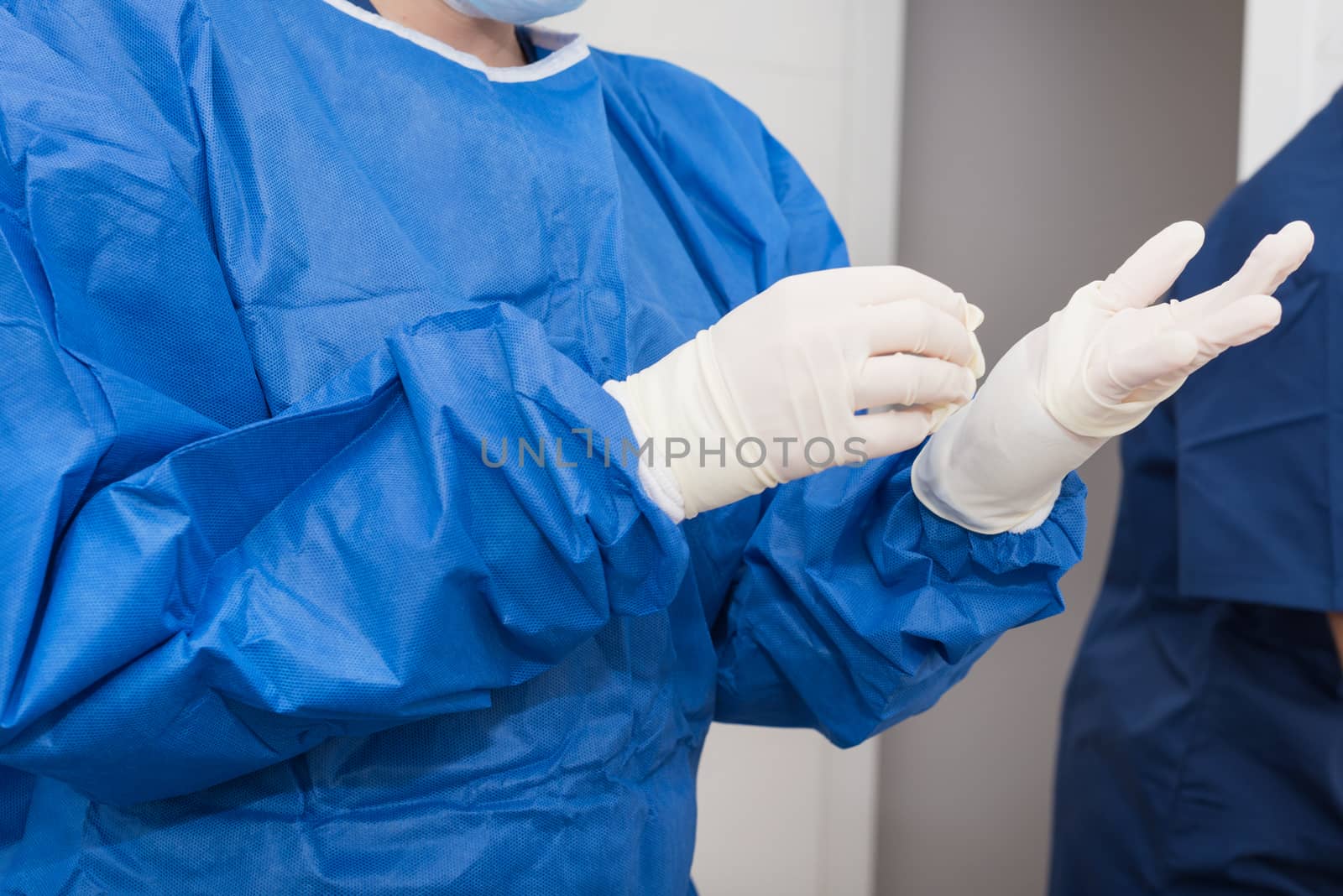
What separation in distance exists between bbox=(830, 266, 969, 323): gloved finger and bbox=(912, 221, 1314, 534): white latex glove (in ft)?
0.20

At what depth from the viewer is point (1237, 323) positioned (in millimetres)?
545

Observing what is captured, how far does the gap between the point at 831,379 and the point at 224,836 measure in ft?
1.36

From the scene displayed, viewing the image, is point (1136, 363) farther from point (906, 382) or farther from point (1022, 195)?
point (1022, 195)

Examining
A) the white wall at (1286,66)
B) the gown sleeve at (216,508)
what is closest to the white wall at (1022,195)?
the white wall at (1286,66)

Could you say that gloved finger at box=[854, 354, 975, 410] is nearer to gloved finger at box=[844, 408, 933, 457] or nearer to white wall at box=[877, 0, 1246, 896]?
gloved finger at box=[844, 408, 933, 457]

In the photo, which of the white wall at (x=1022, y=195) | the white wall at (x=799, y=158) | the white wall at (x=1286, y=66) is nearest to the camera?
the white wall at (x=1286, y=66)

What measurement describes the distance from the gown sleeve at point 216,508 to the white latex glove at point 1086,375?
0.19 metres

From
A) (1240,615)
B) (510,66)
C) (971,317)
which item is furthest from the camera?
(1240,615)

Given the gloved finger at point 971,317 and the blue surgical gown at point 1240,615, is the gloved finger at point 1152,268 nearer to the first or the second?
the gloved finger at point 971,317

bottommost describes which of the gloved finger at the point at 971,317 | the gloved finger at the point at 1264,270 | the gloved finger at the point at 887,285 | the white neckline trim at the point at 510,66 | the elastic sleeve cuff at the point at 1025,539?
the elastic sleeve cuff at the point at 1025,539

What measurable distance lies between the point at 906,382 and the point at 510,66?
0.42 meters

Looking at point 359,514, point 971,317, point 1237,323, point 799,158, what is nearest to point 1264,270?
point 1237,323

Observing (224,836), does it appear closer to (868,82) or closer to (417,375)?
(417,375)

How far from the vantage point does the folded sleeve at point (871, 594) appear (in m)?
0.71
